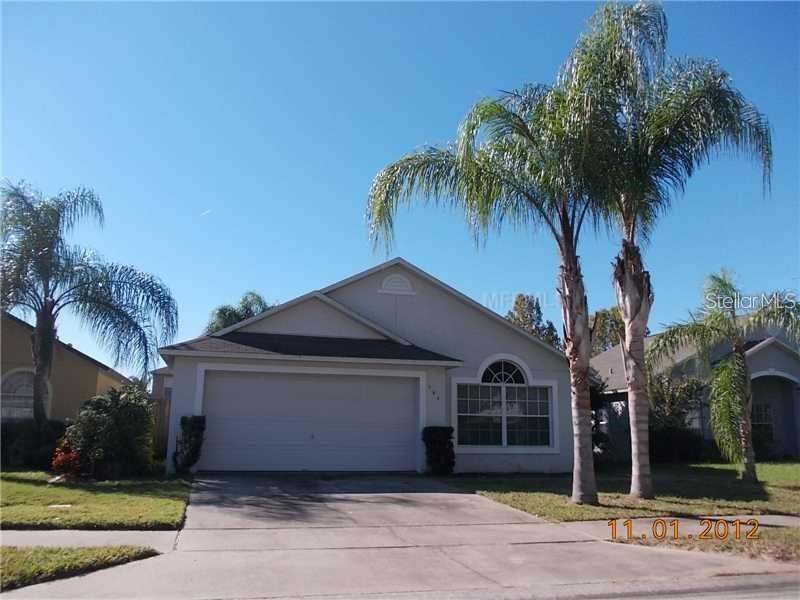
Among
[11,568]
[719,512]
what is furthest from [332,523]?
[719,512]

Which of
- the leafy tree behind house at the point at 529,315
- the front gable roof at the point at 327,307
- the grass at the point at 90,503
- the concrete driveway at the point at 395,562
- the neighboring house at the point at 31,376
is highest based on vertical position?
the leafy tree behind house at the point at 529,315

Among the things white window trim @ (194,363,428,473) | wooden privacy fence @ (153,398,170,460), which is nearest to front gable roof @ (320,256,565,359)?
white window trim @ (194,363,428,473)

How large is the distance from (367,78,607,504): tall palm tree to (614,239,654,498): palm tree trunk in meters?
1.09

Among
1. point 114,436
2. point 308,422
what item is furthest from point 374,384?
point 114,436

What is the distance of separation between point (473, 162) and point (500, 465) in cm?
922

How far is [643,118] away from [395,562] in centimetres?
926

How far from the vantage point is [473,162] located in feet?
41.3

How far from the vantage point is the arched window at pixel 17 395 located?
63.7ft

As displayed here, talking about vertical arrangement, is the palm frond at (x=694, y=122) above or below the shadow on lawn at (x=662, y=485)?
above

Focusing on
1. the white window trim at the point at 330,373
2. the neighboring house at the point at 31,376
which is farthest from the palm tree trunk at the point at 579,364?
the neighboring house at the point at 31,376

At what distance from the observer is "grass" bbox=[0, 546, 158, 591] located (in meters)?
6.53

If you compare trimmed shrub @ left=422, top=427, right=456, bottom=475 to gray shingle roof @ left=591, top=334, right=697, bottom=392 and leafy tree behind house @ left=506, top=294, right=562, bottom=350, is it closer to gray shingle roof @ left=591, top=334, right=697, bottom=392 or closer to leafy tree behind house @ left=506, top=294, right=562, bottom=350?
gray shingle roof @ left=591, top=334, right=697, bottom=392

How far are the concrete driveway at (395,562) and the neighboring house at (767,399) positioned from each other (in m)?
15.2

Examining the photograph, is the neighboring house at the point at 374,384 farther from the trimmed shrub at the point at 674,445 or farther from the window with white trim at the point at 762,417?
the window with white trim at the point at 762,417
